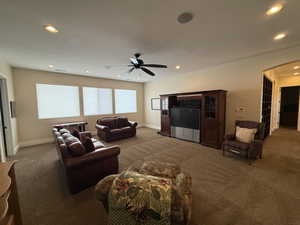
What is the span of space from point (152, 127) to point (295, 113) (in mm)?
8270

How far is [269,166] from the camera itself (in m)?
3.02

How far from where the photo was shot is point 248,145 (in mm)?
3197

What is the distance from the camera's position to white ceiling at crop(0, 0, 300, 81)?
1.81m

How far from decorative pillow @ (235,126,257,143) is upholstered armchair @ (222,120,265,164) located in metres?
0.08

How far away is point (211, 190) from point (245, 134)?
2.09m

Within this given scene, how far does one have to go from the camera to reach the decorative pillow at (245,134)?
3338mm

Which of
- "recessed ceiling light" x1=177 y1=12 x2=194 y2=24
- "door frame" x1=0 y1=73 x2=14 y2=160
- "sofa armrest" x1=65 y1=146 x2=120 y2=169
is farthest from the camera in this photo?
"door frame" x1=0 y1=73 x2=14 y2=160

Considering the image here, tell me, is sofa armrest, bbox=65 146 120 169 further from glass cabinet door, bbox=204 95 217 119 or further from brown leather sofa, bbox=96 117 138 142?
glass cabinet door, bbox=204 95 217 119

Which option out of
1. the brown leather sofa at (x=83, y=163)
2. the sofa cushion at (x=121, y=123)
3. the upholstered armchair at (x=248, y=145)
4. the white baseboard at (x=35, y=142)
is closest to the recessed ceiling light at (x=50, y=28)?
the brown leather sofa at (x=83, y=163)

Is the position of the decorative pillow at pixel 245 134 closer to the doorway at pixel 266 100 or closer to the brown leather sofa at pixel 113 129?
the doorway at pixel 266 100

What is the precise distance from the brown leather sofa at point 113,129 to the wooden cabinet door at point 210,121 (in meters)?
3.06

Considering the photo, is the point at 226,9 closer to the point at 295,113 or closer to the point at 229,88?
the point at 229,88

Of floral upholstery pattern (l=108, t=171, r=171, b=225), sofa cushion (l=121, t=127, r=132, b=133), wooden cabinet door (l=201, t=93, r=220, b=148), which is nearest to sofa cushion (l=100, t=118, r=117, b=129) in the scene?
sofa cushion (l=121, t=127, r=132, b=133)

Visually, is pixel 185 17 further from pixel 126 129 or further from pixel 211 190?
pixel 126 129
